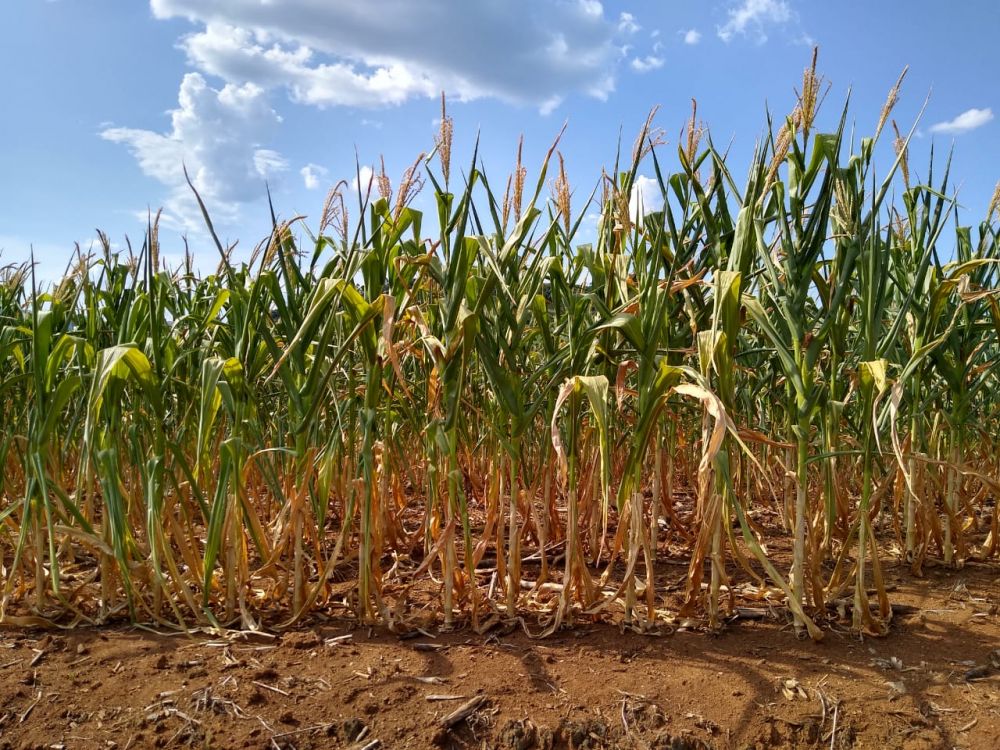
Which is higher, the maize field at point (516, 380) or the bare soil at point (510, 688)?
the maize field at point (516, 380)

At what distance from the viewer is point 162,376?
5.93 feet

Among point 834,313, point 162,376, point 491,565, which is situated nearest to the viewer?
point 834,313

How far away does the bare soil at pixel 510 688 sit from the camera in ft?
4.79

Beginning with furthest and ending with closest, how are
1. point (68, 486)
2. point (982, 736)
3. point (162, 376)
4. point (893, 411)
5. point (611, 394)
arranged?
1. point (68, 486)
2. point (611, 394)
3. point (162, 376)
4. point (982, 736)
5. point (893, 411)

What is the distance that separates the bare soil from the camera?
4.79ft

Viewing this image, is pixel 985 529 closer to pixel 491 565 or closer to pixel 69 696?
pixel 491 565

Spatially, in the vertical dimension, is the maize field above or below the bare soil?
above

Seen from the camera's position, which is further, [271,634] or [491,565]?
[491,565]

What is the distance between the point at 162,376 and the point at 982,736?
2.00 metres

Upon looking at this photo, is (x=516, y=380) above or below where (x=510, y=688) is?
above

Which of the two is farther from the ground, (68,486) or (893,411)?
(893,411)

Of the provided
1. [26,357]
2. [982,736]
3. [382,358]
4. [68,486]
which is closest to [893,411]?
[982,736]

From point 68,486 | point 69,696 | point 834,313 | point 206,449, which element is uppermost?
point 834,313

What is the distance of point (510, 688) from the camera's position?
Answer: 159 centimetres
